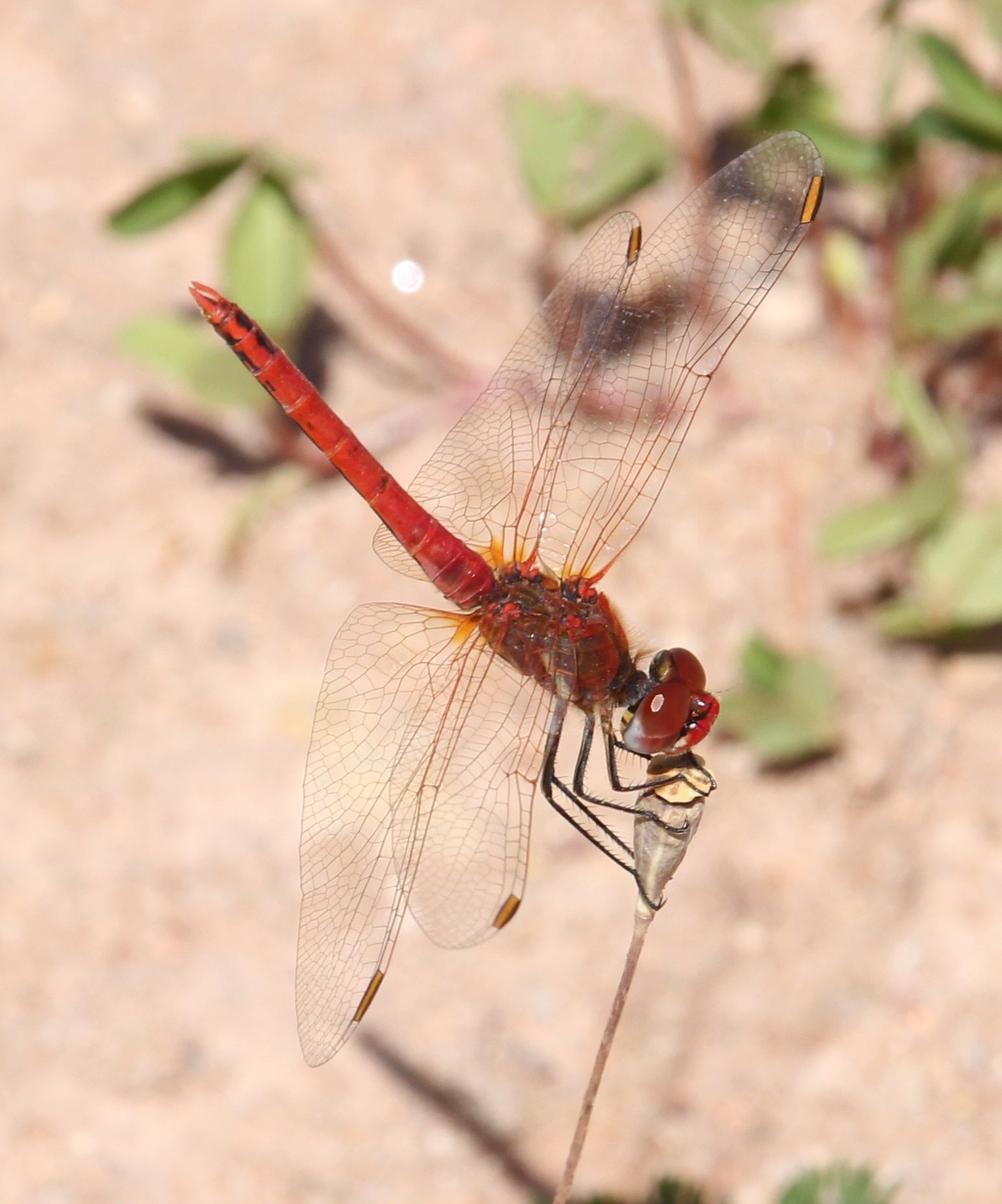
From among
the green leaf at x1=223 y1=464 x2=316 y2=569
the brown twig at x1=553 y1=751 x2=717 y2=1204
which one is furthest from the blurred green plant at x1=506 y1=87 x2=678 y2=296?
the brown twig at x1=553 y1=751 x2=717 y2=1204

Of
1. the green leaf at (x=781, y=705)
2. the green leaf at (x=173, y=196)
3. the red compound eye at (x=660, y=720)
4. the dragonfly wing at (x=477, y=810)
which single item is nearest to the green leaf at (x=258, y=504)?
the green leaf at (x=173, y=196)

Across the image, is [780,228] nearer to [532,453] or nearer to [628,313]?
[628,313]

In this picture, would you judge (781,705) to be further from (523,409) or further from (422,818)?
(422,818)

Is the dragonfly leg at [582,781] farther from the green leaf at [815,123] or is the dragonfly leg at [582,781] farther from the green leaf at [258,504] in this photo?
the green leaf at [815,123]

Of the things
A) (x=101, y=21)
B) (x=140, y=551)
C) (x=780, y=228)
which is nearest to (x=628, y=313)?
(x=780, y=228)

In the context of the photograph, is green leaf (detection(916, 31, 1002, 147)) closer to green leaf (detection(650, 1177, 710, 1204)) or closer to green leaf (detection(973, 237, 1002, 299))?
green leaf (detection(973, 237, 1002, 299))

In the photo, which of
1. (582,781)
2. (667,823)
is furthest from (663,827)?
(582,781)
